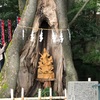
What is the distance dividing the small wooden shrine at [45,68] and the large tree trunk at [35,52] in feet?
0.64

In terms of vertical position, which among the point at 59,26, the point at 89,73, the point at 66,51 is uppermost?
the point at 59,26

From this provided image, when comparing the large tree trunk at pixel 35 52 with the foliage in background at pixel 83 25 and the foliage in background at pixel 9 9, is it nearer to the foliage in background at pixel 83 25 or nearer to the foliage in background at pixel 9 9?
the foliage in background at pixel 83 25

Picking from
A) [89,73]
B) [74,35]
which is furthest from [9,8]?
[89,73]

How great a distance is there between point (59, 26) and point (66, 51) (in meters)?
0.95

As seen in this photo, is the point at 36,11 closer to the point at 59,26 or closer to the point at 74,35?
the point at 59,26

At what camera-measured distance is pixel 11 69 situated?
1143cm

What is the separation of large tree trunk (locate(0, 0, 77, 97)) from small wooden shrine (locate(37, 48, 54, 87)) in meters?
0.19

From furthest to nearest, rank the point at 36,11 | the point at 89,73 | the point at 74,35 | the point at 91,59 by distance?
the point at 91,59 < the point at 89,73 < the point at 74,35 < the point at 36,11

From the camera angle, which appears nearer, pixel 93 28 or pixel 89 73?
pixel 93 28

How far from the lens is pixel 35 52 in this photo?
12352mm

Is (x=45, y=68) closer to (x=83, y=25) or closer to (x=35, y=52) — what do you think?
(x=35, y=52)

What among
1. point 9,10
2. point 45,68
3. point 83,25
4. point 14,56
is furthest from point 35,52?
point 9,10

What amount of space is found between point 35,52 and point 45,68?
69 centimetres

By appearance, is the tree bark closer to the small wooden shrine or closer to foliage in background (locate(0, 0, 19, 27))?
the small wooden shrine
